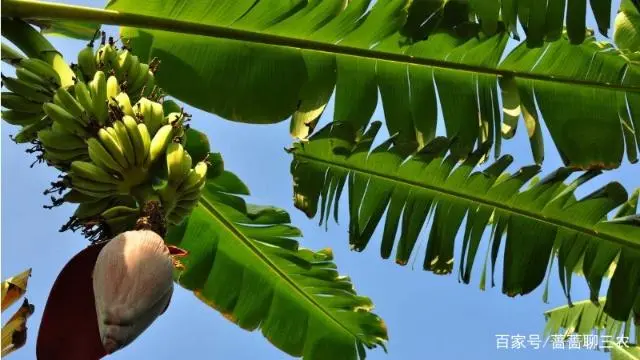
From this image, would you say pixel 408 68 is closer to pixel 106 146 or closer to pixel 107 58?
pixel 107 58

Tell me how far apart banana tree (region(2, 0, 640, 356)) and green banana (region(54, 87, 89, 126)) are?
0.60 metres

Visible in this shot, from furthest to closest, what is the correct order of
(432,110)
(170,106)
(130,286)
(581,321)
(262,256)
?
(581,321) → (262,256) → (432,110) → (170,106) → (130,286)

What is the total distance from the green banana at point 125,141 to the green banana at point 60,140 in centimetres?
11

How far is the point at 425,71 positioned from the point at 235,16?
0.58m

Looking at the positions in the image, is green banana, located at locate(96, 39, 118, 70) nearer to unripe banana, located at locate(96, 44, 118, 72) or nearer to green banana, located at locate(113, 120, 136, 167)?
unripe banana, located at locate(96, 44, 118, 72)

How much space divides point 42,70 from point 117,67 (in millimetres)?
155

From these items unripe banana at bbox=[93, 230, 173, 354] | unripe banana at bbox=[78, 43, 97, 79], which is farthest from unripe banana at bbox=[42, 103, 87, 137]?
unripe banana at bbox=[93, 230, 173, 354]

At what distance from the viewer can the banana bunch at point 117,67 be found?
1.57m

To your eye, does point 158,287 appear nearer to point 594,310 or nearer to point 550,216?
point 550,216

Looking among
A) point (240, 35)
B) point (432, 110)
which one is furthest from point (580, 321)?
point (240, 35)

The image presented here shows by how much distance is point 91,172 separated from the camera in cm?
131


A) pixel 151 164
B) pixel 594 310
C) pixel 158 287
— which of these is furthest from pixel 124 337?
pixel 594 310

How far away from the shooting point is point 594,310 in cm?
313

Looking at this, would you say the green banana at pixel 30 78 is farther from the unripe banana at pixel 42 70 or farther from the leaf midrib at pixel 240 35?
the leaf midrib at pixel 240 35
